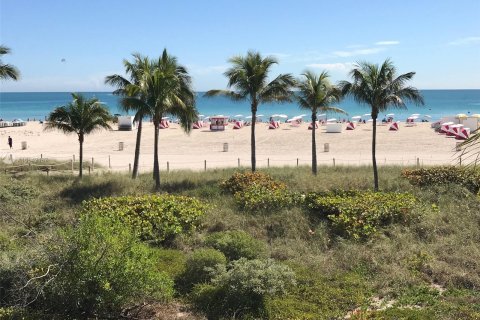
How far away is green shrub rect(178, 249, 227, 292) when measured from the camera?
1085 cm

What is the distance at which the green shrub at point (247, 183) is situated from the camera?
1877 cm

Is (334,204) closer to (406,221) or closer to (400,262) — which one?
(406,221)

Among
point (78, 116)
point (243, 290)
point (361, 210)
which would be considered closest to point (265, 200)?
point (361, 210)

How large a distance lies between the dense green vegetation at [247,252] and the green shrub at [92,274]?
0.08 feet

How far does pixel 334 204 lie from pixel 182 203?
4.99m

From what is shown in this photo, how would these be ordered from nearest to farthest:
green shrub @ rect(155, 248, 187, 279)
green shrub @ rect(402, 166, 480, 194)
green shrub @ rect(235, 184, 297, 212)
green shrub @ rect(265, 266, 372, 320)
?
1. green shrub @ rect(265, 266, 372, 320)
2. green shrub @ rect(155, 248, 187, 279)
3. green shrub @ rect(235, 184, 297, 212)
4. green shrub @ rect(402, 166, 480, 194)

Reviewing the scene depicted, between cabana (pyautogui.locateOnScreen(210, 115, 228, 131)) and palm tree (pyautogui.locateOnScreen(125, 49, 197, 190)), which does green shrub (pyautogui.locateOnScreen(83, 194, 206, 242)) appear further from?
cabana (pyautogui.locateOnScreen(210, 115, 228, 131))

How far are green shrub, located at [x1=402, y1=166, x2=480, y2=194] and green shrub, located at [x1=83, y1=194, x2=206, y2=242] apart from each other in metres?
9.15

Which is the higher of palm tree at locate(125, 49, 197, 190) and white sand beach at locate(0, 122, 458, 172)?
palm tree at locate(125, 49, 197, 190)

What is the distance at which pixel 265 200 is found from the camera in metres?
16.6

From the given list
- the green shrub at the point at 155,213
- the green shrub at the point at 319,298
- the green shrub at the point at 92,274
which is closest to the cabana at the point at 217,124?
the green shrub at the point at 155,213

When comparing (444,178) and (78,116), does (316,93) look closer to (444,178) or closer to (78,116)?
(444,178)

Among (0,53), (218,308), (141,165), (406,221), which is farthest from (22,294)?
(141,165)

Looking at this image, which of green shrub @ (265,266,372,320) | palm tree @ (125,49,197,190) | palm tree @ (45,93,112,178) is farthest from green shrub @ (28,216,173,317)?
palm tree @ (45,93,112,178)
